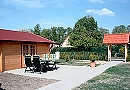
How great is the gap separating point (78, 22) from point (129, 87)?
4221cm

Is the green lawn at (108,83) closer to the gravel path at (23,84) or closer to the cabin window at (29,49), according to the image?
the gravel path at (23,84)

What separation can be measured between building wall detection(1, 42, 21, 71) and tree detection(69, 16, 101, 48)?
57.0 feet

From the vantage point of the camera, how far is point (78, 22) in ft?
165

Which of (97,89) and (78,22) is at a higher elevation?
(78,22)

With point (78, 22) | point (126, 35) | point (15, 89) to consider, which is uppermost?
point (78, 22)

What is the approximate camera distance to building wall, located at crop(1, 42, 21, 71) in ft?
49.5

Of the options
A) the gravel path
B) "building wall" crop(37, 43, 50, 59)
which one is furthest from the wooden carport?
the gravel path

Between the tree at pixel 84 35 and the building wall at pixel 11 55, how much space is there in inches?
684

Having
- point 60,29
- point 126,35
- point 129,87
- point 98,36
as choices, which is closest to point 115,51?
point 126,35

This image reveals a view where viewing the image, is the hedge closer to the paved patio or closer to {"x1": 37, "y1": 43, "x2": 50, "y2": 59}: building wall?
{"x1": 37, "y1": 43, "x2": 50, "y2": 59}: building wall

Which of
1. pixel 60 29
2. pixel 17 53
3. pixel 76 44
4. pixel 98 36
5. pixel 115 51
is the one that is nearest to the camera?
pixel 17 53

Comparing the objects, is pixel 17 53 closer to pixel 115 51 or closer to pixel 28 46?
pixel 28 46

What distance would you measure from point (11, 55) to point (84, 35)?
1021 inches

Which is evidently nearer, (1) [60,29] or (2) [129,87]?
(2) [129,87]
